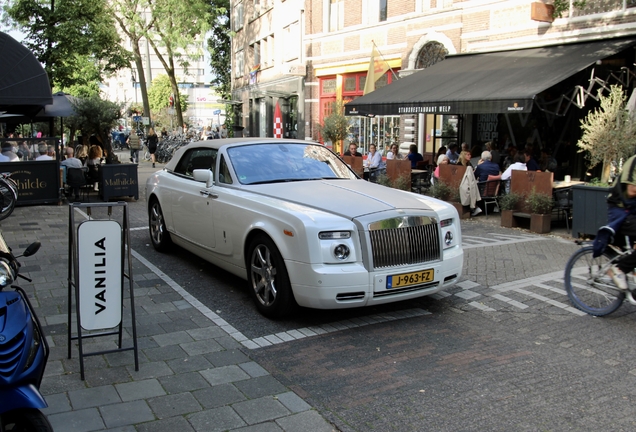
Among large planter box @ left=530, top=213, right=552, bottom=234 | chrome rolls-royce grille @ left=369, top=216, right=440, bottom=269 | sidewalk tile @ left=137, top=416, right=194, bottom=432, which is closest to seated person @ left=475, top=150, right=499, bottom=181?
large planter box @ left=530, top=213, right=552, bottom=234

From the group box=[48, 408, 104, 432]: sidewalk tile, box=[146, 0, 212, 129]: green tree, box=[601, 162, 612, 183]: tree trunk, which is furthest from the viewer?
box=[146, 0, 212, 129]: green tree

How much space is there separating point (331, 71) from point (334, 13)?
7.68 feet

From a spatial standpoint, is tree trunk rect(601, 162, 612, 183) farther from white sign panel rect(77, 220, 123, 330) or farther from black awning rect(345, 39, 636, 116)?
white sign panel rect(77, 220, 123, 330)

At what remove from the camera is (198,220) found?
283 inches

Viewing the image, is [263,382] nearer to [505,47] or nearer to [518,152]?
[518,152]

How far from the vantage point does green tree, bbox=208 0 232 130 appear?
4700 cm

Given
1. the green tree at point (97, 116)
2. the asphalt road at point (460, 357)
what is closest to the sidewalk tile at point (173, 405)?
the asphalt road at point (460, 357)

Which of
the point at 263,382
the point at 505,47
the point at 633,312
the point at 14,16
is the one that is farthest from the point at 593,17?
the point at 14,16

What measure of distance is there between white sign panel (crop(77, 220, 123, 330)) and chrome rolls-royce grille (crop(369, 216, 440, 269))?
2.15 meters

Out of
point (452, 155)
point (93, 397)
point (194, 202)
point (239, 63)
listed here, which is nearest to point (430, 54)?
point (452, 155)

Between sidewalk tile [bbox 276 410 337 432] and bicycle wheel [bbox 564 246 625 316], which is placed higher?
bicycle wheel [bbox 564 246 625 316]

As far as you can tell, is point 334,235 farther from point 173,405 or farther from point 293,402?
point 173,405

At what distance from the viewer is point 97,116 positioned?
63.8 feet

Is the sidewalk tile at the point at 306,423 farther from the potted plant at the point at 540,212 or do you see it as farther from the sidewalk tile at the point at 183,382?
the potted plant at the point at 540,212
